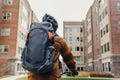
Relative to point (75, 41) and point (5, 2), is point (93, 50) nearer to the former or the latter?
point (75, 41)

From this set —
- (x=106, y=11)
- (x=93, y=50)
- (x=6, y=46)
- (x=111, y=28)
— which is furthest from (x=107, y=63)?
(x=6, y=46)

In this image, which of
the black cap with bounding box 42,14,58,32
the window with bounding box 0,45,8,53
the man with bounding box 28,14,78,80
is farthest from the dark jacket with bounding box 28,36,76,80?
the window with bounding box 0,45,8,53

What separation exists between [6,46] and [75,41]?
30.5m

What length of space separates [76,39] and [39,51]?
63.8 m

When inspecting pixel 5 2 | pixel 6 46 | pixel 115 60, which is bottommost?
pixel 115 60

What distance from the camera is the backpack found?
9.07 ft

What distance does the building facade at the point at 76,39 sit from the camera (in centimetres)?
6538

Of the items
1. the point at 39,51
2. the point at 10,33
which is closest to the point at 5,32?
the point at 10,33

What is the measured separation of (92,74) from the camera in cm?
3500

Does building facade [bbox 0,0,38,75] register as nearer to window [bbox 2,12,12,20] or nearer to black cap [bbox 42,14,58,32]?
window [bbox 2,12,12,20]

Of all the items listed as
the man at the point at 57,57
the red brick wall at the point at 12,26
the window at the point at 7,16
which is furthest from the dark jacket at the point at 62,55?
the window at the point at 7,16

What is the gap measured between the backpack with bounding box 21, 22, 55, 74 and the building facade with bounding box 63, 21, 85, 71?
205 feet

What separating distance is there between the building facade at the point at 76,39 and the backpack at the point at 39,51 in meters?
62.4

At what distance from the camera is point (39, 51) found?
279 cm
